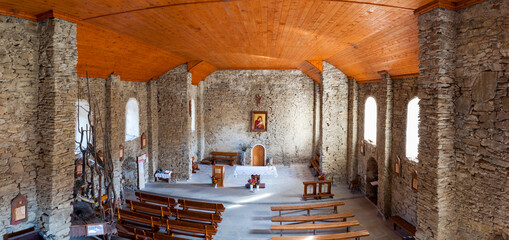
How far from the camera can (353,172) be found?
1202 cm

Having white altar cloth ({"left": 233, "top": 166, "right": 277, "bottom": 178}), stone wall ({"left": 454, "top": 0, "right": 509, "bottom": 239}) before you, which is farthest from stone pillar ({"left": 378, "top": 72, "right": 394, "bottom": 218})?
white altar cloth ({"left": 233, "top": 166, "right": 277, "bottom": 178})

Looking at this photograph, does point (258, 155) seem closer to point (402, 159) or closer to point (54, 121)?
point (402, 159)

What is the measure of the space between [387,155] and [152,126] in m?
10.1

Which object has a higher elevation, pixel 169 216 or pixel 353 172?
pixel 353 172

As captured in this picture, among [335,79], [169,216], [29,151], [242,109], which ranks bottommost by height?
[169,216]

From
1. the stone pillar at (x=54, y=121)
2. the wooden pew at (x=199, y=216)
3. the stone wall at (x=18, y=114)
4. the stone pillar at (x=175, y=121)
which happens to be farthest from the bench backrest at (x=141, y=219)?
the stone pillar at (x=175, y=121)

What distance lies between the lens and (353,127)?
11.8m

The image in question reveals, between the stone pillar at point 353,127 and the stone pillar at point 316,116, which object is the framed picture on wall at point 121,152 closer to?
the stone pillar at point 353,127

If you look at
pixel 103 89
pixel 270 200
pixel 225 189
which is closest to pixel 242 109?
pixel 225 189

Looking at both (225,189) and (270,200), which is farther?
(225,189)

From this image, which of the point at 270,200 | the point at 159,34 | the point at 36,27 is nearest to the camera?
the point at 36,27

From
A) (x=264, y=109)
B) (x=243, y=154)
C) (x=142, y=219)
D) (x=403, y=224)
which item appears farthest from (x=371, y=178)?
(x=142, y=219)

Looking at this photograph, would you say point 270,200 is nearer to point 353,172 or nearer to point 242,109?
point 353,172

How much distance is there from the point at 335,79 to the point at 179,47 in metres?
6.93
